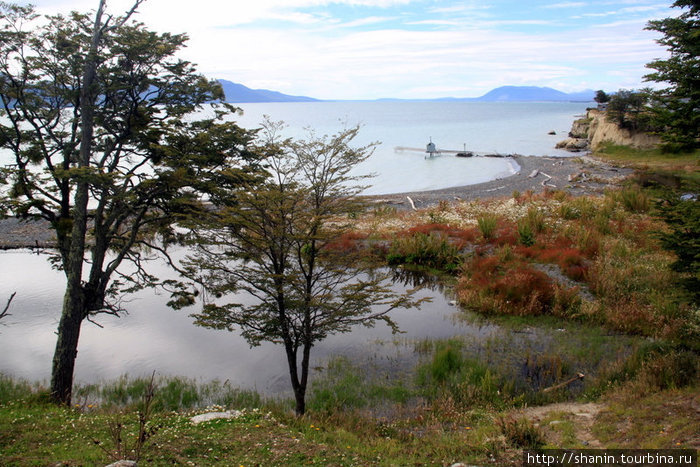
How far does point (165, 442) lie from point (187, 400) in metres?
4.27

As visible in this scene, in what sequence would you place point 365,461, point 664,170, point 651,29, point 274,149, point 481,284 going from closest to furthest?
point 365,461 → point 274,149 → point 651,29 → point 481,284 → point 664,170

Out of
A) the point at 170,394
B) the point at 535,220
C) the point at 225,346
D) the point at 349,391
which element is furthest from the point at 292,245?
the point at 535,220

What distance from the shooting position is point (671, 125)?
37.2ft

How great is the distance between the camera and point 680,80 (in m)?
11.3

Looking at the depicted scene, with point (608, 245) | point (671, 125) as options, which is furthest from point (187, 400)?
point (608, 245)

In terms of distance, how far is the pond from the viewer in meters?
13.0

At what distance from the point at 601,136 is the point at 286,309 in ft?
213

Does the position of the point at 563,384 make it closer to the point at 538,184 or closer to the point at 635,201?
the point at 635,201

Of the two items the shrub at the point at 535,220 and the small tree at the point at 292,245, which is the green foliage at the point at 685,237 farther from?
the shrub at the point at 535,220

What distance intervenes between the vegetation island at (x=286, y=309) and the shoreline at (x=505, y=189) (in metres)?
14.5

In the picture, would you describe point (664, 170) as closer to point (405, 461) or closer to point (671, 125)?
point (671, 125)

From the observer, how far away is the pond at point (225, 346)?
42.5 feet

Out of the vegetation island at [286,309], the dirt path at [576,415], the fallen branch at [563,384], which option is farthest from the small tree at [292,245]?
the fallen branch at [563,384]

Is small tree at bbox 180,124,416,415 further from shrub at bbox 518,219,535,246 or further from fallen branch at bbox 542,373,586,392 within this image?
shrub at bbox 518,219,535,246
